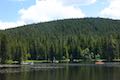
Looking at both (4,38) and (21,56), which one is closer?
(4,38)

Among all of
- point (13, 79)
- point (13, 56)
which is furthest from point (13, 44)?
point (13, 79)

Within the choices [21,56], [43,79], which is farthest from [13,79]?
[21,56]

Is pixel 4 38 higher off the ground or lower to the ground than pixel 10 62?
higher

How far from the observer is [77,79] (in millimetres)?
73375

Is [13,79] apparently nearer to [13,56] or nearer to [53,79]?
[53,79]

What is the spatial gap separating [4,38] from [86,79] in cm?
9482

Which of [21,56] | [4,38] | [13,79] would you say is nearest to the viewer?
[13,79]

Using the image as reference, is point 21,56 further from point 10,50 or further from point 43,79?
point 43,79

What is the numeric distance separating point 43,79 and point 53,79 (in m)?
2.22

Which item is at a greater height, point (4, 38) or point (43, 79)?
point (4, 38)

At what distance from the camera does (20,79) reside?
73.1m

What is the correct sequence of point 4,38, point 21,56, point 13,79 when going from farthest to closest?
point 21,56, point 4,38, point 13,79

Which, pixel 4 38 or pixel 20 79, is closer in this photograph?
pixel 20 79

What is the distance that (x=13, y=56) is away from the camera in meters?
178
